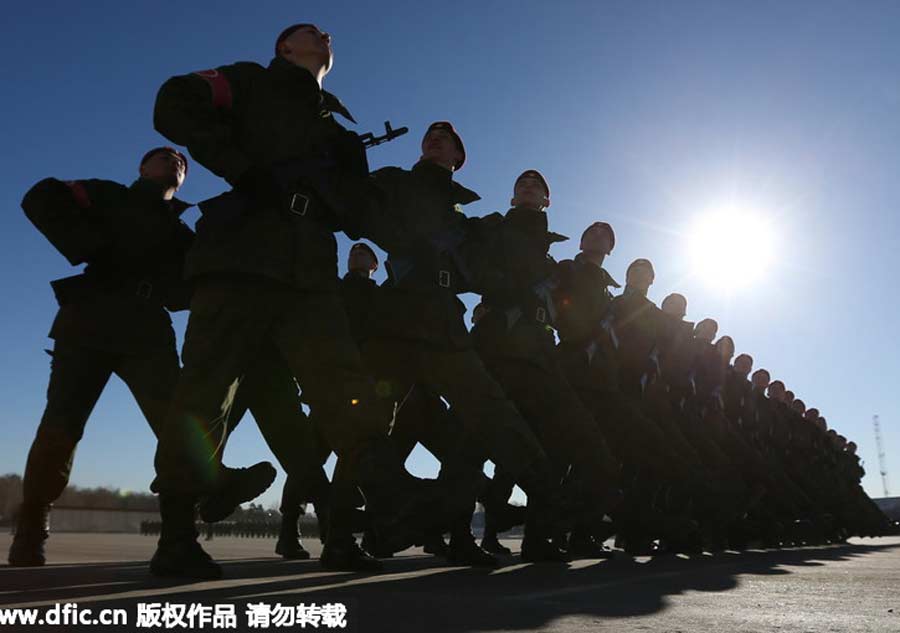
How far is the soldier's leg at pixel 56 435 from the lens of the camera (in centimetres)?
438

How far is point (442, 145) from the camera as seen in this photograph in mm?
5070

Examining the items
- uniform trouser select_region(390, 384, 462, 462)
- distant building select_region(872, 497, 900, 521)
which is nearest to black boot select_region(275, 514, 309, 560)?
uniform trouser select_region(390, 384, 462, 462)

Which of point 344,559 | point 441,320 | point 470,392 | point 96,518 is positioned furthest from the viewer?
point 96,518

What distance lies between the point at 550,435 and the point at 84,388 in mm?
2946

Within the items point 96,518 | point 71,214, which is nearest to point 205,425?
point 71,214

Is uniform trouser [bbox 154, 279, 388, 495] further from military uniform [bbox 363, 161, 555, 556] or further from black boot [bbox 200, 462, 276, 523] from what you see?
military uniform [bbox 363, 161, 555, 556]

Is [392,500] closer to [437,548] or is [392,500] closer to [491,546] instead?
[437,548]

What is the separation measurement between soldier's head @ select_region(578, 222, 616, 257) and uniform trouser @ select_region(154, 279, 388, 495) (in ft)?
12.5

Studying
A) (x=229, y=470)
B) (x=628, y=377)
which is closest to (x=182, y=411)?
(x=229, y=470)

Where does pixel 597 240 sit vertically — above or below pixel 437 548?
above

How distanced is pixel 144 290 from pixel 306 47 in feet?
5.49

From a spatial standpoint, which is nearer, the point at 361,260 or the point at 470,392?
the point at 470,392

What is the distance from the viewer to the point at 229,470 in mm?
3455

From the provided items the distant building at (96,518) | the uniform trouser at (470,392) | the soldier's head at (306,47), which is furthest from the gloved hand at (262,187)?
the distant building at (96,518)
